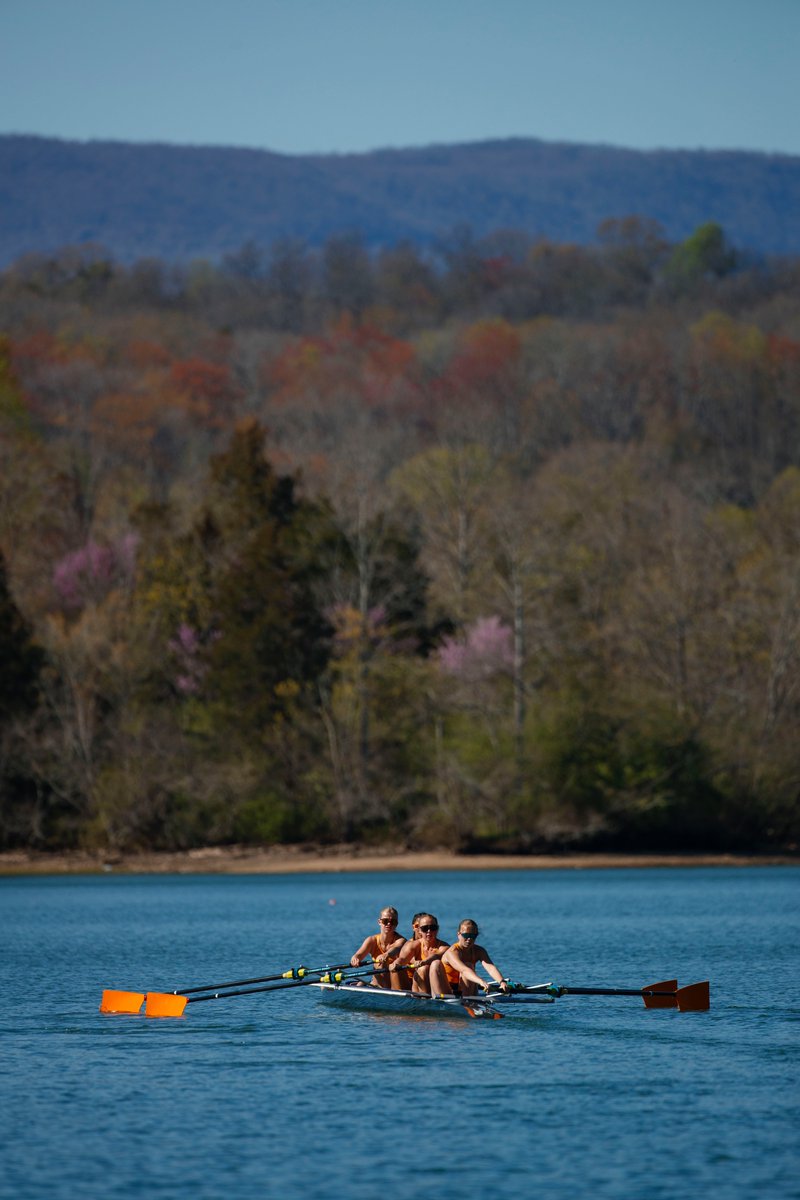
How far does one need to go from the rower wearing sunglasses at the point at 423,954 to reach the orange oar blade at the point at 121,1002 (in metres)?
3.81

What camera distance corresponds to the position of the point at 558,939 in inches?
1553

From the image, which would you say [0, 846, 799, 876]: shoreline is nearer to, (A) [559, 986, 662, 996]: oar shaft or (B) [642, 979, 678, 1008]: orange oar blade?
(B) [642, 979, 678, 1008]: orange oar blade

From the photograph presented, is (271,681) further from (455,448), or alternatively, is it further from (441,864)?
(455,448)

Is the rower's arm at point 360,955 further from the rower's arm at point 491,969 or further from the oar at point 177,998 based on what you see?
the rower's arm at point 491,969

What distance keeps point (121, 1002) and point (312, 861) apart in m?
41.2

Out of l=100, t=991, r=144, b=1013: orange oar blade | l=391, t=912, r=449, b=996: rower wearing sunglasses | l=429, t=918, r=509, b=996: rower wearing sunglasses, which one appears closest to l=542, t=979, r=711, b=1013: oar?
l=429, t=918, r=509, b=996: rower wearing sunglasses

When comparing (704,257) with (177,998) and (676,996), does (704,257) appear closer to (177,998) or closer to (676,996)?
(676,996)

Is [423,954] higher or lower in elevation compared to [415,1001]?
higher

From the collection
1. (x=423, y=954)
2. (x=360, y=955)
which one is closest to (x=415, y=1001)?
(x=423, y=954)

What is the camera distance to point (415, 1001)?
83.7 feet

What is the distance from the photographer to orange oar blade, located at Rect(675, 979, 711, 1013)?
26078mm

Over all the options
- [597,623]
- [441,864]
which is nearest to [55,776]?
[441,864]

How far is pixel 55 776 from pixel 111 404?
46.6 meters

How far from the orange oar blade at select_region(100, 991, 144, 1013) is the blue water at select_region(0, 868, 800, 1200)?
17cm
